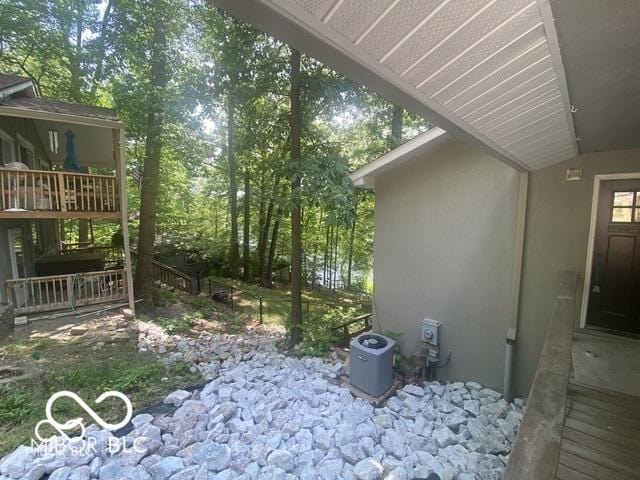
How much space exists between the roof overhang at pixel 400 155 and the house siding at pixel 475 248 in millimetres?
205

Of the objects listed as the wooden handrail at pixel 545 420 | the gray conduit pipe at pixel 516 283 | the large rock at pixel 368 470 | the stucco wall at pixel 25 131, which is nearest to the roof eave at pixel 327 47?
the wooden handrail at pixel 545 420

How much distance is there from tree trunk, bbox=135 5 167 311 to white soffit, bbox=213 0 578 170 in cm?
849

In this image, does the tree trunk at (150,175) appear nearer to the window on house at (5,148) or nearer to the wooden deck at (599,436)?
the window on house at (5,148)

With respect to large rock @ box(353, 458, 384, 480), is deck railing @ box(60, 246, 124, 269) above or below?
above

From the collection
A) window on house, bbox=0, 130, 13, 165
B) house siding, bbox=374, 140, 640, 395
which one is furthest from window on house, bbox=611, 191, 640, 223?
window on house, bbox=0, 130, 13, 165

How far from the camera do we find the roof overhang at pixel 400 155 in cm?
470

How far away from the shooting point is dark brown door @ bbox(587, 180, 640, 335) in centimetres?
393

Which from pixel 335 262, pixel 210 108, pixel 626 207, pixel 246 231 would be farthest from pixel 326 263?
pixel 626 207

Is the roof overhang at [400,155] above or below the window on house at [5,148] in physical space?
below

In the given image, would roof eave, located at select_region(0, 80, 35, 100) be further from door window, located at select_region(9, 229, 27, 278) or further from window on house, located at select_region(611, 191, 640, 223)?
window on house, located at select_region(611, 191, 640, 223)

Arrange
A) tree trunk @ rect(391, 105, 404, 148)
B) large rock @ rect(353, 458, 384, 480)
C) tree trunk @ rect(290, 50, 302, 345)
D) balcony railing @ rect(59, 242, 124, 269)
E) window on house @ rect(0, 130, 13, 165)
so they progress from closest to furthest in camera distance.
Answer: large rock @ rect(353, 458, 384, 480), tree trunk @ rect(290, 50, 302, 345), window on house @ rect(0, 130, 13, 165), tree trunk @ rect(391, 105, 404, 148), balcony railing @ rect(59, 242, 124, 269)

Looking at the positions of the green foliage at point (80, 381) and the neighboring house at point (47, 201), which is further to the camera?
the neighboring house at point (47, 201)

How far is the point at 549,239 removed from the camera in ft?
14.8

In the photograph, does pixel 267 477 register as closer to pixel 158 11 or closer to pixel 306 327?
pixel 306 327
